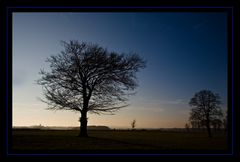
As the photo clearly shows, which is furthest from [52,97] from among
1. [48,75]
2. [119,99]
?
[119,99]

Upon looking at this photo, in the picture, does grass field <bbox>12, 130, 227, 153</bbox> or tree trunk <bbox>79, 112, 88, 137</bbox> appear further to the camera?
tree trunk <bbox>79, 112, 88, 137</bbox>

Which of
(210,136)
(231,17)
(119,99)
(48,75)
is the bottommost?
(210,136)

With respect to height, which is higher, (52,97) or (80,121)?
(52,97)

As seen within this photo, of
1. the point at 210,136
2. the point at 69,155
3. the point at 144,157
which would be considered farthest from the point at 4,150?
the point at 210,136

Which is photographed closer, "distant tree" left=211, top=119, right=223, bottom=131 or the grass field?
the grass field

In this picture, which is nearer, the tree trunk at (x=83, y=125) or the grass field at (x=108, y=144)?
the grass field at (x=108, y=144)

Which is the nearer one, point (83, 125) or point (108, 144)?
point (108, 144)

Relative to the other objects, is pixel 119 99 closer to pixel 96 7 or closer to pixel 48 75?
pixel 48 75

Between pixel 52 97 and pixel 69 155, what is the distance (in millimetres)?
7008

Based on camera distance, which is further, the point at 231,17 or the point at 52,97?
the point at 52,97

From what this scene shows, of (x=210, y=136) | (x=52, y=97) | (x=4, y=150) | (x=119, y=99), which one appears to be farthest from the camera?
(x=210, y=136)

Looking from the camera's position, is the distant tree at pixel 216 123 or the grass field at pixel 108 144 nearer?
the grass field at pixel 108 144

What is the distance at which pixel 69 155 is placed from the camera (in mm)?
6953

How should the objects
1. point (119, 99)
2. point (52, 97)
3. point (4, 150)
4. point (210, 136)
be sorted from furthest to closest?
point (210, 136) < point (52, 97) < point (119, 99) < point (4, 150)
